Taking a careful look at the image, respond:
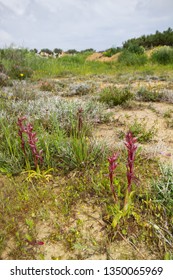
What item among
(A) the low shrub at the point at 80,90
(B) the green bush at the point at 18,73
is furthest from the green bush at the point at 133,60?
(A) the low shrub at the point at 80,90

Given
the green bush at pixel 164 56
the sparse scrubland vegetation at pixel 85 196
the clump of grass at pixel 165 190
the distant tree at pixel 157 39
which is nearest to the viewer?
the sparse scrubland vegetation at pixel 85 196

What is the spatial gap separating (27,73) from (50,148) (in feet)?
23.9

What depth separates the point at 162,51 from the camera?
13812mm

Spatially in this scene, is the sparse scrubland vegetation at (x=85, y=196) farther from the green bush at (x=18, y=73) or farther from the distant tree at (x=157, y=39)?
the distant tree at (x=157, y=39)

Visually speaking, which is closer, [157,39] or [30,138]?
[30,138]

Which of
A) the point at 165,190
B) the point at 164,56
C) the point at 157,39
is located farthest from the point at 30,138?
the point at 157,39

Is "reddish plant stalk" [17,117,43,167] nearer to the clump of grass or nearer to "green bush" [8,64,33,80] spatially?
the clump of grass

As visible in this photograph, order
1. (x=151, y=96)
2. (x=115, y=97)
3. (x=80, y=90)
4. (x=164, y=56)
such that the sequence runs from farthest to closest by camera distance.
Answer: (x=164, y=56), (x=80, y=90), (x=151, y=96), (x=115, y=97)

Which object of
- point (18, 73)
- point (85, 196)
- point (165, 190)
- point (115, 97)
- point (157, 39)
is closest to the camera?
point (165, 190)

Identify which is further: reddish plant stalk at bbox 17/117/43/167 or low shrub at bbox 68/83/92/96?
low shrub at bbox 68/83/92/96

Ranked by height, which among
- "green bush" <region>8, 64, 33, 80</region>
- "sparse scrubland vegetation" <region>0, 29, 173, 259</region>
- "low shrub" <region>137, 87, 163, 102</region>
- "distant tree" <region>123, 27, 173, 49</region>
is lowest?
"sparse scrubland vegetation" <region>0, 29, 173, 259</region>

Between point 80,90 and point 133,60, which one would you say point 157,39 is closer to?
point 133,60

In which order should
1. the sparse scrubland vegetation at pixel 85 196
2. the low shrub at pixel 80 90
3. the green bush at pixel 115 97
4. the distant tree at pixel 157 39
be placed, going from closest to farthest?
the sparse scrubland vegetation at pixel 85 196
the green bush at pixel 115 97
the low shrub at pixel 80 90
the distant tree at pixel 157 39

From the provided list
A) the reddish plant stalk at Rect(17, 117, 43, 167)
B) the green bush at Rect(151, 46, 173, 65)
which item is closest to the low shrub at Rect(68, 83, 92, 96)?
the reddish plant stalk at Rect(17, 117, 43, 167)
